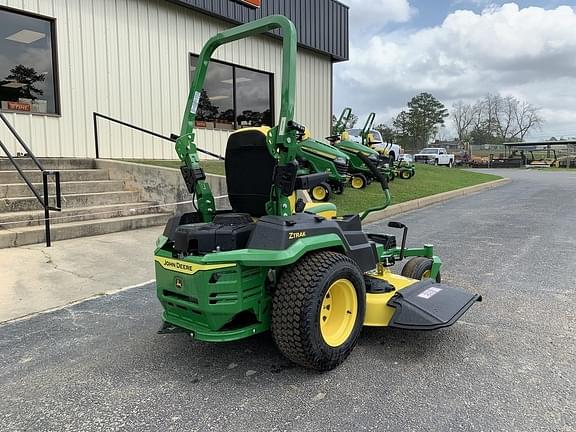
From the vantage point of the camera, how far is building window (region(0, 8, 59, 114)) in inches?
382

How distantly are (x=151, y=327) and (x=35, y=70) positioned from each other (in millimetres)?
8324

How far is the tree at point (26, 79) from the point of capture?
9938 mm

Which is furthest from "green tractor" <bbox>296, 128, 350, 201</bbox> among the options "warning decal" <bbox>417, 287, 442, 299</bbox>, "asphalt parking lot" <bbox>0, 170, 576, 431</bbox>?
"warning decal" <bbox>417, 287, 442, 299</bbox>

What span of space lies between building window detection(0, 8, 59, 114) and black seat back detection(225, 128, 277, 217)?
7970 mm

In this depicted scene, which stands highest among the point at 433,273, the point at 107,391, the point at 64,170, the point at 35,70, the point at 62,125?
the point at 35,70

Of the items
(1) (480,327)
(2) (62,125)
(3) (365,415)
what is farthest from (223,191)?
(3) (365,415)

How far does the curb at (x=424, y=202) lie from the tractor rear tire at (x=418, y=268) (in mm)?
5147

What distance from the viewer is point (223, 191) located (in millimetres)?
9594

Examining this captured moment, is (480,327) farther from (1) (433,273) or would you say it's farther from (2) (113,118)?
(2) (113,118)

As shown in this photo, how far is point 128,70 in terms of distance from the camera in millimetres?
11500

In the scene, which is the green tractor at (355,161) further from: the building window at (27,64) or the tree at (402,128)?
the tree at (402,128)

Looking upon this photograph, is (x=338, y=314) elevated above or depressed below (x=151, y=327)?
above

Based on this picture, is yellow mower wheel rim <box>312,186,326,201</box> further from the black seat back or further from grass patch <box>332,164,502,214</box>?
the black seat back

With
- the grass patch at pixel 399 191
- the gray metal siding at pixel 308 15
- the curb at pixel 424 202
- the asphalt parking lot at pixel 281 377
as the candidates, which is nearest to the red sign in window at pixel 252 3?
the gray metal siding at pixel 308 15
